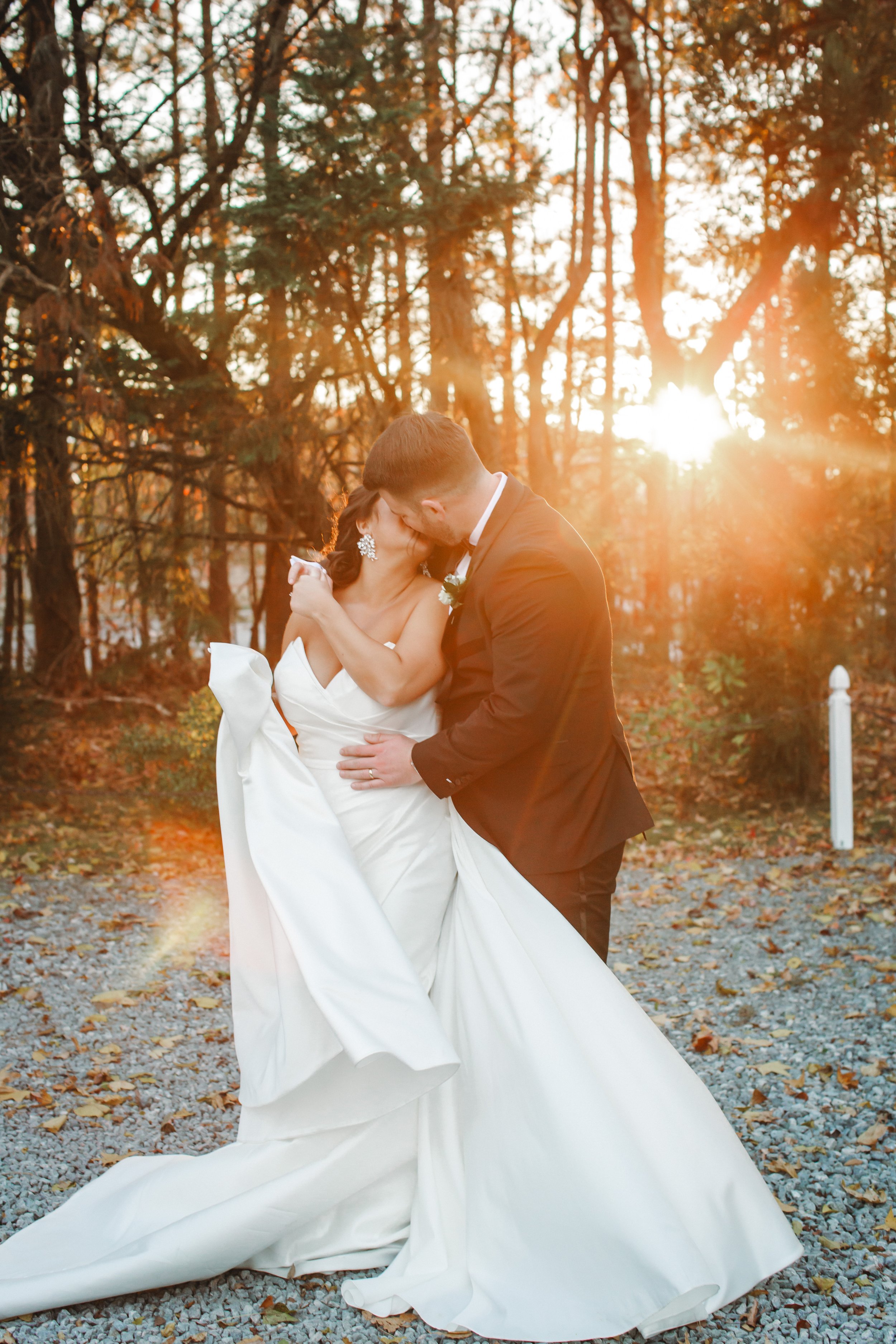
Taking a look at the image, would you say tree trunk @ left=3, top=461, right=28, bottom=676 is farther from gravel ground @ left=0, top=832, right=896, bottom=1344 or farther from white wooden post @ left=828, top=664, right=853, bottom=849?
white wooden post @ left=828, top=664, right=853, bottom=849

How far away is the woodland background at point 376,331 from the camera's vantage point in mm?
8969

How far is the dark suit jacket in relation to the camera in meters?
2.72

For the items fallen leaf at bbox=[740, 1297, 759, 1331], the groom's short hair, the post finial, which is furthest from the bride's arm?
A: the post finial

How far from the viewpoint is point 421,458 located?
111 inches

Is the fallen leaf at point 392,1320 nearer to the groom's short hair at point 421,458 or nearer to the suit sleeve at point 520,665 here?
the suit sleeve at point 520,665

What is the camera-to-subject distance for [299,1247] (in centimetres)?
280

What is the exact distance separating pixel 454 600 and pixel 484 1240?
1715 mm

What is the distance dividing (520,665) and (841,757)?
5937mm

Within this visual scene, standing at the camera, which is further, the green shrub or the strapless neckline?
the green shrub

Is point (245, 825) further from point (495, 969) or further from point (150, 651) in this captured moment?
point (150, 651)

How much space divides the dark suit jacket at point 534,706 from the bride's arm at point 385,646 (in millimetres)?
62

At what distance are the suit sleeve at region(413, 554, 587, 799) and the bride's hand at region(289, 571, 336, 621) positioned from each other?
489mm

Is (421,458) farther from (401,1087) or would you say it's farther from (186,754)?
(186,754)

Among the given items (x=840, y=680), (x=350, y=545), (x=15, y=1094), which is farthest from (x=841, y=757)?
(x=15, y=1094)
